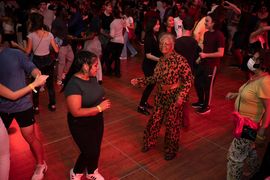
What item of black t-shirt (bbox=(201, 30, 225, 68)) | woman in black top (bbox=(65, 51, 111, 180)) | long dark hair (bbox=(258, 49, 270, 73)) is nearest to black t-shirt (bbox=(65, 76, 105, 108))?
woman in black top (bbox=(65, 51, 111, 180))

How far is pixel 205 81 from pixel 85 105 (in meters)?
2.69

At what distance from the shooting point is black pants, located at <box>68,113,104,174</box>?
2.26 metres

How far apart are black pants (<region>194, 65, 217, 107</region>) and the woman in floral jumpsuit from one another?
141cm

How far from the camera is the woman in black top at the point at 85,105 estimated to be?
7.04 feet

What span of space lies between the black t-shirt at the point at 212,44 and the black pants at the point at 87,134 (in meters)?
2.52

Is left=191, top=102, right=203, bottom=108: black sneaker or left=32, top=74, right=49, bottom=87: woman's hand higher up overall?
left=32, top=74, right=49, bottom=87: woman's hand

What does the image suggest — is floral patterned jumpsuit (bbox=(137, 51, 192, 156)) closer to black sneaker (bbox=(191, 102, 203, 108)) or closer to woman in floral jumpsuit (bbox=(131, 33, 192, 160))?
woman in floral jumpsuit (bbox=(131, 33, 192, 160))

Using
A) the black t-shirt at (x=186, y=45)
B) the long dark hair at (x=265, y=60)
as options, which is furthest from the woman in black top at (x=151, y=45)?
the long dark hair at (x=265, y=60)

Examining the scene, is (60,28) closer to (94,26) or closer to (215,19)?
(94,26)

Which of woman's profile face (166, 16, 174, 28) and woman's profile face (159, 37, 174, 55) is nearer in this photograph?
woman's profile face (159, 37, 174, 55)

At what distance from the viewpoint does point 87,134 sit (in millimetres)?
2291

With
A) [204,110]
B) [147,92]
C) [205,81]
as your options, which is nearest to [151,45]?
[147,92]

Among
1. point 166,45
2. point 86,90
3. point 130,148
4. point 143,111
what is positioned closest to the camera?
point 86,90

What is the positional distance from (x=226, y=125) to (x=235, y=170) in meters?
1.83
